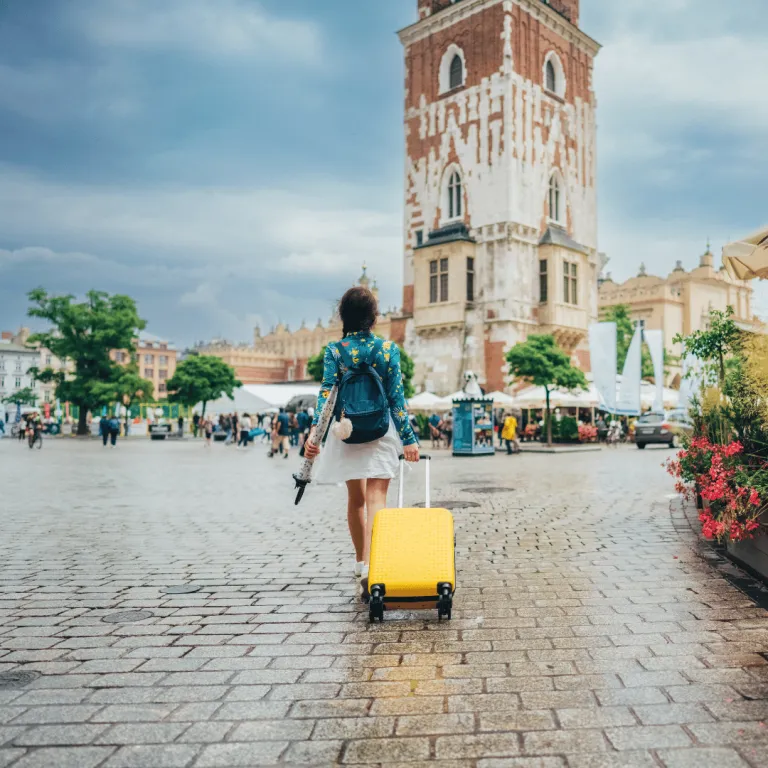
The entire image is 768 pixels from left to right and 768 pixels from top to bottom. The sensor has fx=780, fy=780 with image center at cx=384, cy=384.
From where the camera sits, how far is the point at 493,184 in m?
39.3

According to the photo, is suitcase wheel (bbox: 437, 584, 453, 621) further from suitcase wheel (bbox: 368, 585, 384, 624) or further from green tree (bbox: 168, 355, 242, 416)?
green tree (bbox: 168, 355, 242, 416)

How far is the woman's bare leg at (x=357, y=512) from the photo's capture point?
4.82 metres

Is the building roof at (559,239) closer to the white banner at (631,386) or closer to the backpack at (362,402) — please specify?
the white banner at (631,386)

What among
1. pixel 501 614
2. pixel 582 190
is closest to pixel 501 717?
pixel 501 614

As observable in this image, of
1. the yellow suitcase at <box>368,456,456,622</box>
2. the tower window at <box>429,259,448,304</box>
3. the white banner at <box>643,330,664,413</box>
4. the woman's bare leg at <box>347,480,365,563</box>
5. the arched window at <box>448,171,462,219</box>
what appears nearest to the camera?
the yellow suitcase at <box>368,456,456,622</box>

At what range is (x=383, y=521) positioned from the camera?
4258 millimetres

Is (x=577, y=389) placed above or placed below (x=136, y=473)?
above

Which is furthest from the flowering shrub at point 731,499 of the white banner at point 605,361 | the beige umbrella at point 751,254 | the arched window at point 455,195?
the arched window at point 455,195

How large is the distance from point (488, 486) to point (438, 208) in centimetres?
3153

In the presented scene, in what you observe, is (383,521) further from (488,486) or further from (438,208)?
(438,208)

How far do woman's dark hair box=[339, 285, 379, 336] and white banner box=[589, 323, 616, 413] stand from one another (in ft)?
66.0

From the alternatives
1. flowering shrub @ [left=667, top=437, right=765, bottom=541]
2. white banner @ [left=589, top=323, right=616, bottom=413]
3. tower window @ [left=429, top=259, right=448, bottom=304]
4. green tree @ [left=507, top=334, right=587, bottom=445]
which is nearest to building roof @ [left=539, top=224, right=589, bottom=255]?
tower window @ [left=429, top=259, right=448, bottom=304]

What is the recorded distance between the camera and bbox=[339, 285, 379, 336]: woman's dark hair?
4.89 metres

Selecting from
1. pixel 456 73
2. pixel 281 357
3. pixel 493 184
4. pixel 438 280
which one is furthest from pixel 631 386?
pixel 281 357
